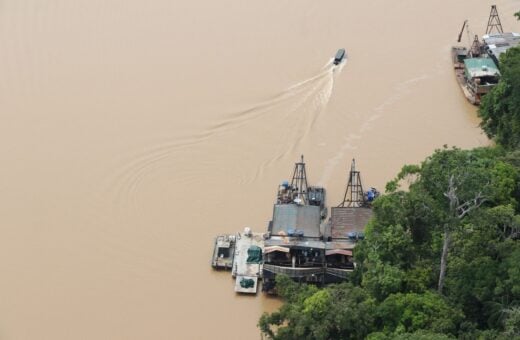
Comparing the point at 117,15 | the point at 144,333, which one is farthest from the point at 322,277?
the point at 117,15

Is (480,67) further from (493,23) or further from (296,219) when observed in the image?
(296,219)

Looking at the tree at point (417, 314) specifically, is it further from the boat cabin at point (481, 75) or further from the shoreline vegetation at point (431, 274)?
the boat cabin at point (481, 75)

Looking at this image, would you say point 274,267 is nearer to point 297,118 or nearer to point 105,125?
point 297,118

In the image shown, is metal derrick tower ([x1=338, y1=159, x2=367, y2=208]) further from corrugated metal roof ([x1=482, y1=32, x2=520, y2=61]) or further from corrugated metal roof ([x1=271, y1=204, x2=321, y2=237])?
corrugated metal roof ([x1=482, y1=32, x2=520, y2=61])

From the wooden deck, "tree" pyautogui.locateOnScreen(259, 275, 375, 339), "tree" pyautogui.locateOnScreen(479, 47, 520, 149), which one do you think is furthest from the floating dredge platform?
"tree" pyautogui.locateOnScreen(479, 47, 520, 149)

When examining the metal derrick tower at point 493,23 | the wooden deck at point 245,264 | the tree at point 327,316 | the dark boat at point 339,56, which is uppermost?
the metal derrick tower at point 493,23

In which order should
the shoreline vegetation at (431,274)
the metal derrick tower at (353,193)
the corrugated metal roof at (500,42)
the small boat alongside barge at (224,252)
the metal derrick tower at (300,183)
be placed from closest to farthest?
the shoreline vegetation at (431,274) < the small boat alongside barge at (224,252) < the metal derrick tower at (353,193) < the metal derrick tower at (300,183) < the corrugated metal roof at (500,42)

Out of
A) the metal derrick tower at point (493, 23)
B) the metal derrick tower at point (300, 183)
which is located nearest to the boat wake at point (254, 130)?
the metal derrick tower at point (300, 183)

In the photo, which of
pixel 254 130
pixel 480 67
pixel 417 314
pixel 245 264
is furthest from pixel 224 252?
pixel 480 67

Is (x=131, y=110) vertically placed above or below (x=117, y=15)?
below
